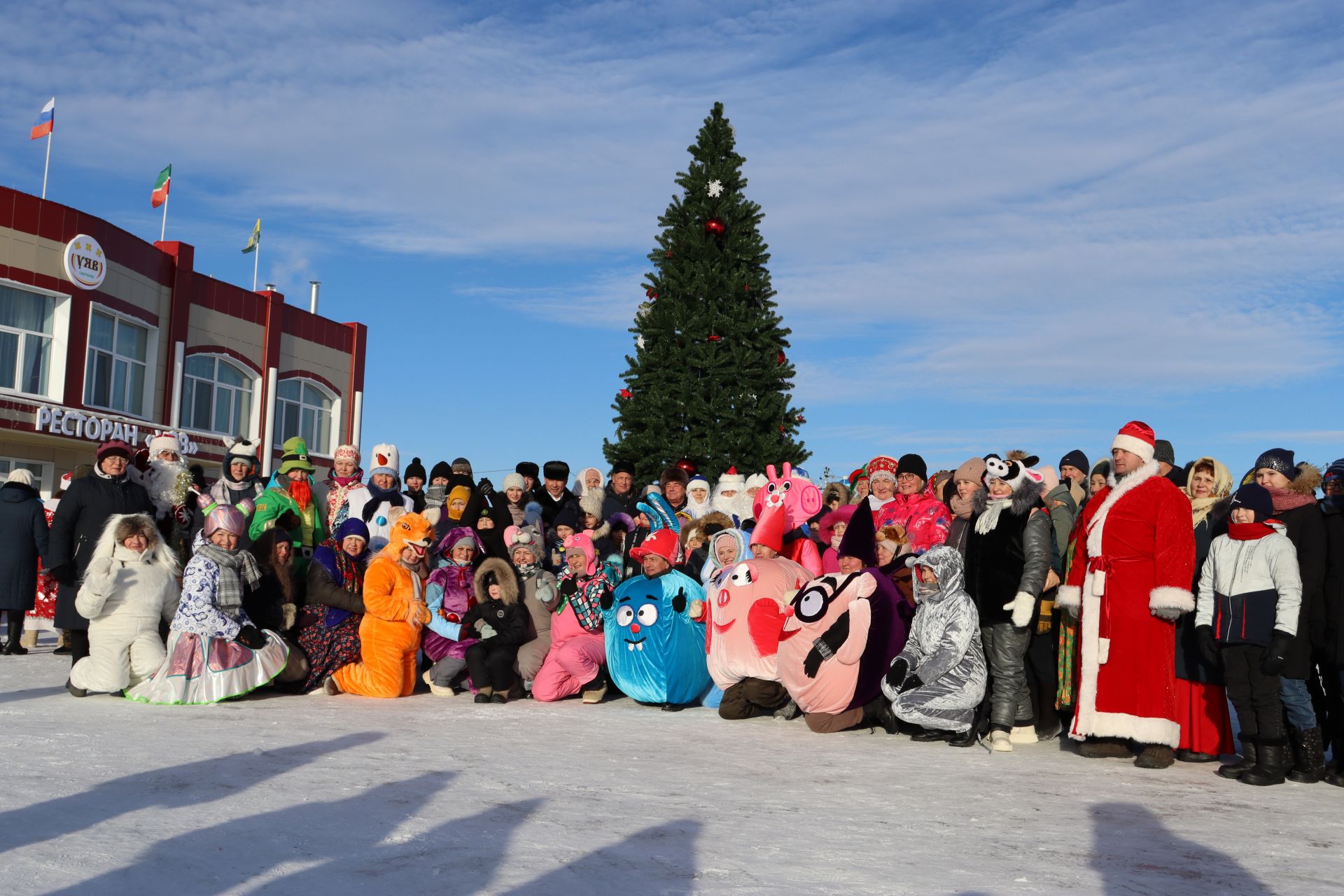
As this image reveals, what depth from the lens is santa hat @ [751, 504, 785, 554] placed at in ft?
29.8

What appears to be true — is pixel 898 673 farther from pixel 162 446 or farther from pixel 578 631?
pixel 162 446

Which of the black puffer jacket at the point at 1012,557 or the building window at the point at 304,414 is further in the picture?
the building window at the point at 304,414

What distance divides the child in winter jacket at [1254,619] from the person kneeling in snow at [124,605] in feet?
23.0

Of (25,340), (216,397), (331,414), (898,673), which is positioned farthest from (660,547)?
(331,414)

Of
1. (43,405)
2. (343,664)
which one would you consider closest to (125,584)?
(343,664)

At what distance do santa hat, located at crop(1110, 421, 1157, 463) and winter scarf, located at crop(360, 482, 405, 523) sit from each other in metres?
6.19

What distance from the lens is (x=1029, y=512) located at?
741cm

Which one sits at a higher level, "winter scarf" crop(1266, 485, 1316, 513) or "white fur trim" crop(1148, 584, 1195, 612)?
"winter scarf" crop(1266, 485, 1316, 513)

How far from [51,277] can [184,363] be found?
211 inches

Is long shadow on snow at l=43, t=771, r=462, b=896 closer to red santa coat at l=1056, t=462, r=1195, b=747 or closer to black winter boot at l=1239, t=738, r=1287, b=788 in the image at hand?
red santa coat at l=1056, t=462, r=1195, b=747

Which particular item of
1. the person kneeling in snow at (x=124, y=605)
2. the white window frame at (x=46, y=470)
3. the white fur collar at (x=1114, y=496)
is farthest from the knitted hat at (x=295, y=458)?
the white window frame at (x=46, y=470)

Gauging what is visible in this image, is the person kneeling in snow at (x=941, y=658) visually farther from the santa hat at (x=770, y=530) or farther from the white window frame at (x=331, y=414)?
the white window frame at (x=331, y=414)

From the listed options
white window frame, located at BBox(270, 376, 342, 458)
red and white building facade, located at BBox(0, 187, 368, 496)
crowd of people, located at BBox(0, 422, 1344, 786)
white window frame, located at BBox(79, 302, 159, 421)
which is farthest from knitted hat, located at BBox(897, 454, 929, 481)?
white window frame, located at BBox(270, 376, 342, 458)

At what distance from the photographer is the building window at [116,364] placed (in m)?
25.3
